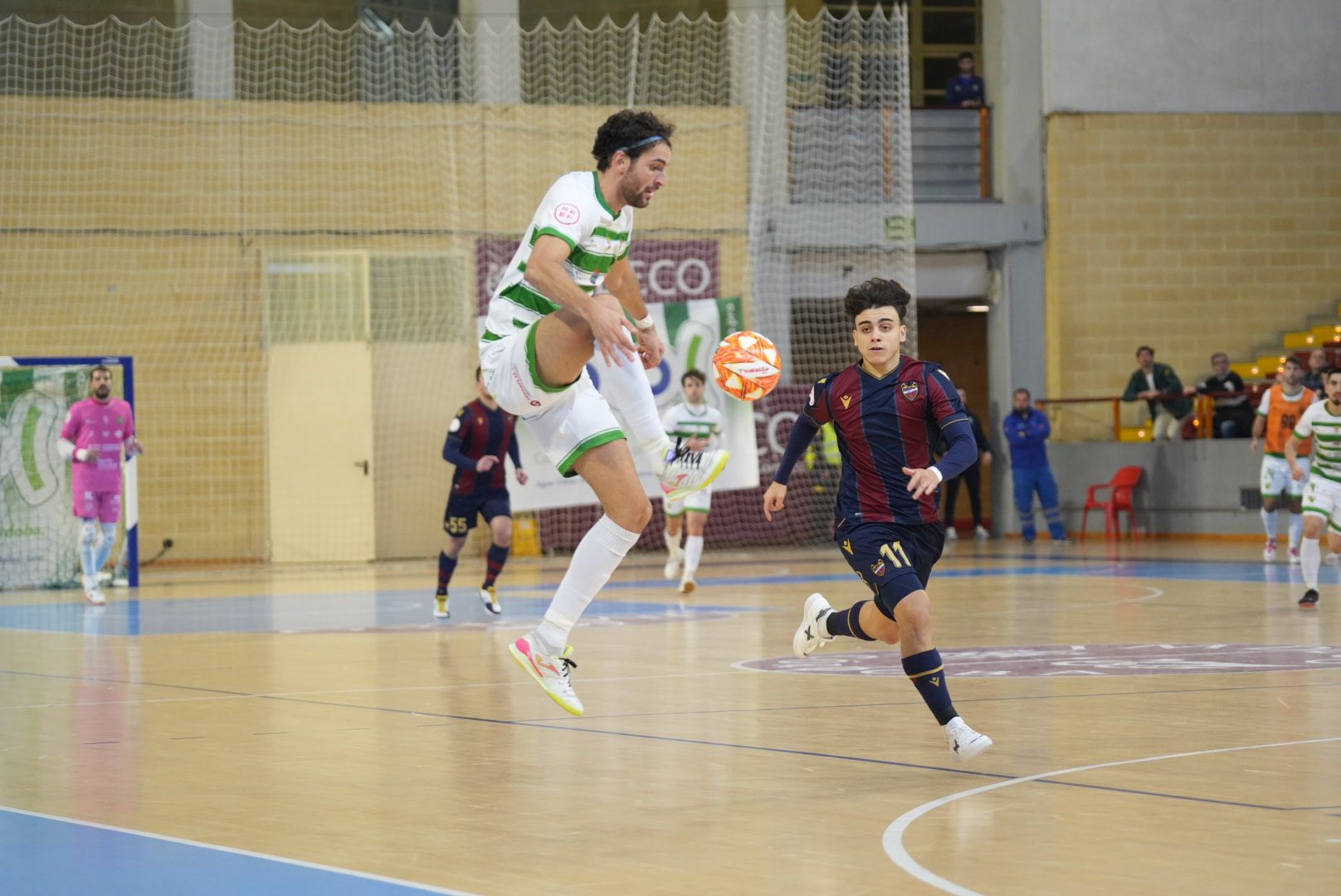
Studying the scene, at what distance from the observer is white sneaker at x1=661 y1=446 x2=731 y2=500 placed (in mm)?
7520

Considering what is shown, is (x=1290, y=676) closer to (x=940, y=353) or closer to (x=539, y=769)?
(x=539, y=769)

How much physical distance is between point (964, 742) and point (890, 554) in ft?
2.73

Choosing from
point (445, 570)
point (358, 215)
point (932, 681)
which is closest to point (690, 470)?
point (932, 681)

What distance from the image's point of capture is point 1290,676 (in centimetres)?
874

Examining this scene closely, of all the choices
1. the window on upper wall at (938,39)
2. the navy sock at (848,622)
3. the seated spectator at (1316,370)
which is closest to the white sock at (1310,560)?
the navy sock at (848,622)

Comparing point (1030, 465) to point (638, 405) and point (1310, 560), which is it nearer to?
point (1310, 560)

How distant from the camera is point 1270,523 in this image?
20.1 metres

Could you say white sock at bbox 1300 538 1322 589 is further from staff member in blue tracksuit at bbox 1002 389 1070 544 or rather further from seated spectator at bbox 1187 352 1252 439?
staff member in blue tracksuit at bbox 1002 389 1070 544

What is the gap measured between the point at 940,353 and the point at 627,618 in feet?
66.0

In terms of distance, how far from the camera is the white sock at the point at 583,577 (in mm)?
7031

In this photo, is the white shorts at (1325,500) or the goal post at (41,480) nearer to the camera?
the white shorts at (1325,500)

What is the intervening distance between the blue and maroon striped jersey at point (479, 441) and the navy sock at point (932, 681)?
329 inches

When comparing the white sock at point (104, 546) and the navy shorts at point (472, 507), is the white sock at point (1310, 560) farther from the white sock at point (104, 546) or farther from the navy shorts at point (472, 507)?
the white sock at point (104, 546)

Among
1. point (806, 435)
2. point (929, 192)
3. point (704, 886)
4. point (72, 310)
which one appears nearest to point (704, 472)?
point (806, 435)
